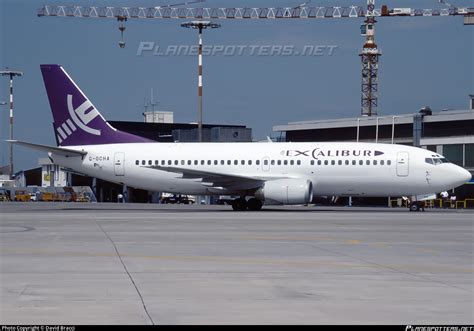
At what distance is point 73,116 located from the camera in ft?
161

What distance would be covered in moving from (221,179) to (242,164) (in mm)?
2245

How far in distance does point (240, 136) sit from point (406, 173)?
Result: 39.7m

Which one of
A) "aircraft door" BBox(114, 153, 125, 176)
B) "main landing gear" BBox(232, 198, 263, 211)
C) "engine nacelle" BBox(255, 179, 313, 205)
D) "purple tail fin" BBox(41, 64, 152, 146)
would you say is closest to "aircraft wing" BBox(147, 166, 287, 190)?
"engine nacelle" BBox(255, 179, 313, 205)

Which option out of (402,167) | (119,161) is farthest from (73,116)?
(402,167)

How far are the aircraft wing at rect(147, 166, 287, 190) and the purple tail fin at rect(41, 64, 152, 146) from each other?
462 centimetres

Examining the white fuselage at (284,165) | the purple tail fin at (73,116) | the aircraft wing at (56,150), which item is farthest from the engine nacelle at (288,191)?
the aircraft wing at (56,150)

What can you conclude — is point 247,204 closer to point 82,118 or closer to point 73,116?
point 82,118

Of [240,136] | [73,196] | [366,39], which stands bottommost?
[73,196]

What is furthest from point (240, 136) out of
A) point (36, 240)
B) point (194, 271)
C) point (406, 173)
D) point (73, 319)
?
point (73, 319)

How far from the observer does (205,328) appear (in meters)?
10.2

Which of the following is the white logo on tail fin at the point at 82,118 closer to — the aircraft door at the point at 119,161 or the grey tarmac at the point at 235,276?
the aircraft door at the point at 119,161

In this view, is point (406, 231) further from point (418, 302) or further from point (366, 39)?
point (366, 39)

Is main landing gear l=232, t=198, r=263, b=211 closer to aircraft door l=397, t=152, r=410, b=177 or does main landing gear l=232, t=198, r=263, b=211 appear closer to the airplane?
the airplane

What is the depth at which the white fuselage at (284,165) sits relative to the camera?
145 ft
